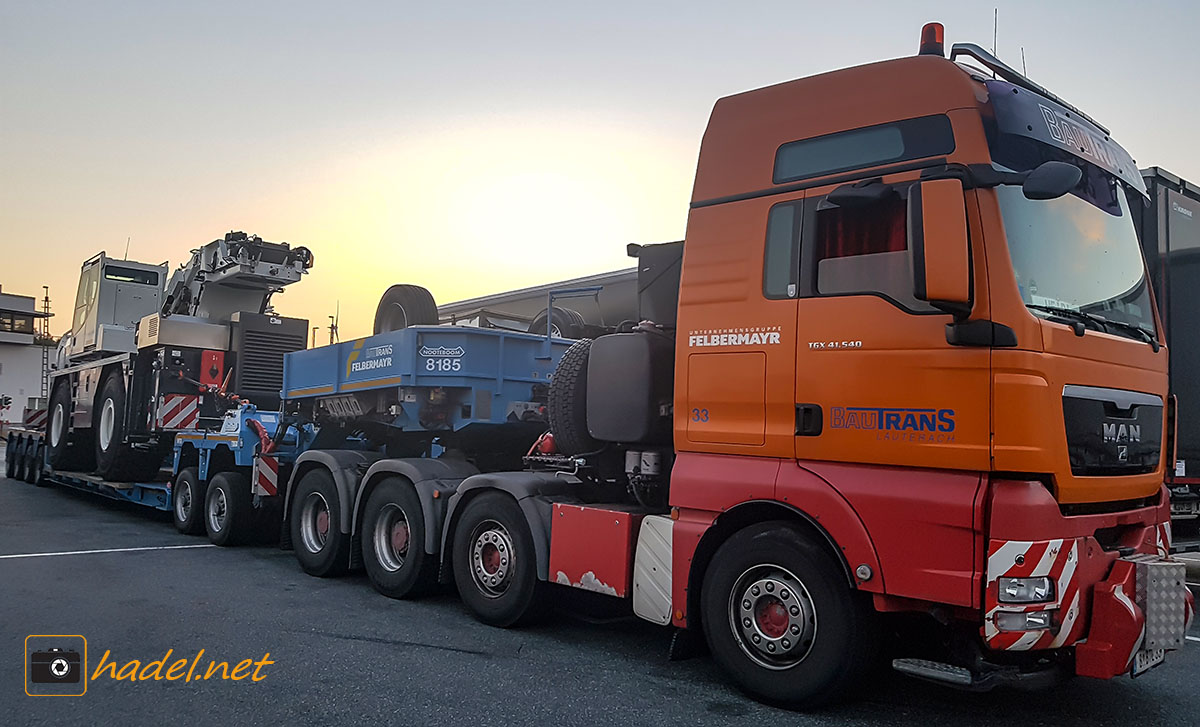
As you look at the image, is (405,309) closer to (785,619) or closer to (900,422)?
(785,619)

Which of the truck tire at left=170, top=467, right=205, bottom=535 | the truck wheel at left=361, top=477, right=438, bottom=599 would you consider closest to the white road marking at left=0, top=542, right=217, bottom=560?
the truck tire at left=170, top=467, right=205, bottom=535

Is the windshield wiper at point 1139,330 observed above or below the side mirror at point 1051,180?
below

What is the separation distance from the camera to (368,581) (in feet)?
29.3

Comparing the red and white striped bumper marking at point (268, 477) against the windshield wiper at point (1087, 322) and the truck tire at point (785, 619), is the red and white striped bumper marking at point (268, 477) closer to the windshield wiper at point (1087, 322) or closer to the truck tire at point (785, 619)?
the truck tire at point (785, 619)

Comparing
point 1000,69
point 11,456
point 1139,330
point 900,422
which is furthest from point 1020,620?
point 11,456

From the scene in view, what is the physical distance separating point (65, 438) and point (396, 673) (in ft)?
45.6

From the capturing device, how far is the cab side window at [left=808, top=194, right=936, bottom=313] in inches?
182

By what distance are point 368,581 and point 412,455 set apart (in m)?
1.24

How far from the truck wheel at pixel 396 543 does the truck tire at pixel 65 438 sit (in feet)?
32.2

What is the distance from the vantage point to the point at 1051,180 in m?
4.15

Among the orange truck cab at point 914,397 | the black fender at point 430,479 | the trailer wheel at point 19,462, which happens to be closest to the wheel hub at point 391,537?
the black fender at point 430,479

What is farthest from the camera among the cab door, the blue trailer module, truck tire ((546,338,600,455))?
the blue trailer module

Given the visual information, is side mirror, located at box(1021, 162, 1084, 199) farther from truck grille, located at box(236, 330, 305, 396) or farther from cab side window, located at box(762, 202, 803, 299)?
truck grille, located at box(236, 330, 305, 396)

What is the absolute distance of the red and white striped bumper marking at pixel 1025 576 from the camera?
13.7 feet
